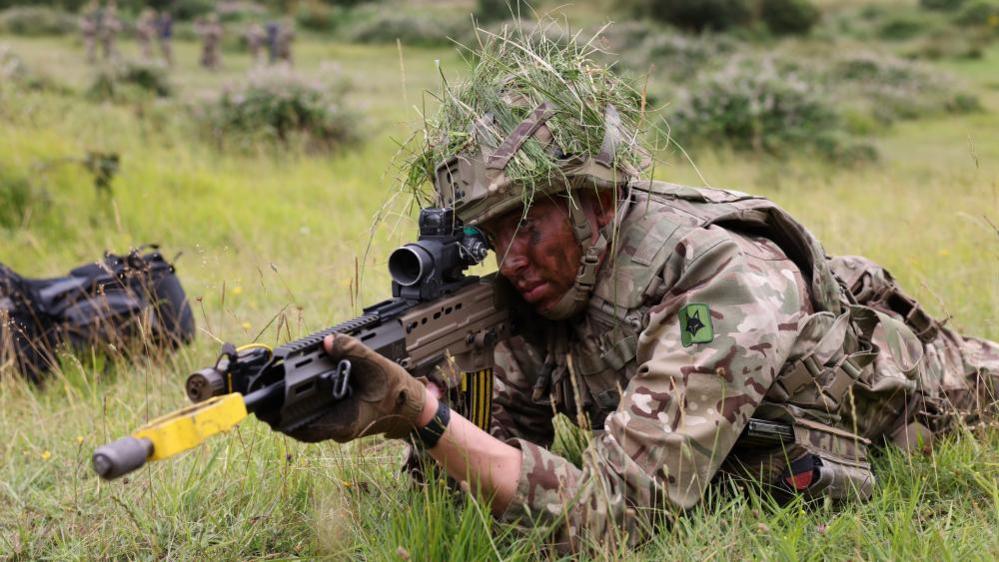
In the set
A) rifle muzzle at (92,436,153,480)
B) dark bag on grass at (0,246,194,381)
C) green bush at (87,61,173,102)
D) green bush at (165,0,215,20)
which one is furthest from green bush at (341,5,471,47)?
rifle muzzle at (92,436,153,480)

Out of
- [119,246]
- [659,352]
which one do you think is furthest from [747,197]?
[119,246]

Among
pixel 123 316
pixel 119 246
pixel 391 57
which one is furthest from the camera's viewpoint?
pixel 391 57

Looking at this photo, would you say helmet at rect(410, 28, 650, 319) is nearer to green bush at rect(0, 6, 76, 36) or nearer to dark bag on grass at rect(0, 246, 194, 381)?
dark bag on grass at rect(0, 246, 194, 381)

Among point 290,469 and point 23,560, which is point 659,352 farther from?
point 23,560

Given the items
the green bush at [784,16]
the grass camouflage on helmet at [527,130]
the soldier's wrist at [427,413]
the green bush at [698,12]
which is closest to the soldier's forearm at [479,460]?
the soldier's wrist at [427,413]

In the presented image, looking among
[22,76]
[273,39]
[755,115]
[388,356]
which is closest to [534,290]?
[388,356]

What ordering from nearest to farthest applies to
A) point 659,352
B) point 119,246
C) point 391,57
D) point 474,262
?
point 659,352 → point 474,262 → point 119,246 → point 391,57

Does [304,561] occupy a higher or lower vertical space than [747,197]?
lower

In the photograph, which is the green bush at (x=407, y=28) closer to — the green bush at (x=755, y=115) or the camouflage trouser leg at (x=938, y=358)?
the green bush at (x=755, y=115)

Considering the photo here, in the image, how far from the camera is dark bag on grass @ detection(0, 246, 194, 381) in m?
4.82

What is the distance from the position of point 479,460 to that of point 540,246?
73 cm

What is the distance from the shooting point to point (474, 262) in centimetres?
295

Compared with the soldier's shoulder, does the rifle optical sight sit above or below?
below

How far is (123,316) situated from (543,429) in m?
2.72
